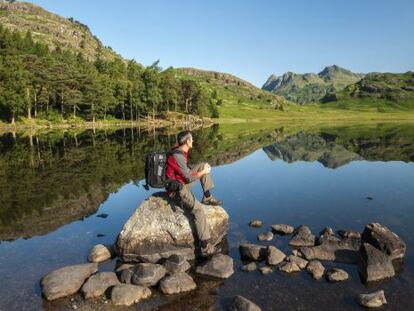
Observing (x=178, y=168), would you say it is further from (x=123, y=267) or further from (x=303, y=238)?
(x=303, y=238)

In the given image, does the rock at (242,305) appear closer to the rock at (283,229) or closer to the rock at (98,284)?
the rock at (98,284)

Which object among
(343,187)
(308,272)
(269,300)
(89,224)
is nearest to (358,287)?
(308,272)

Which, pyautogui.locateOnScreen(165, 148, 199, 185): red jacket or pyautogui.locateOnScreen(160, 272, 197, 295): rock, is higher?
pyautogui.locateOnScreen(165, 148, 199, 185): red jacket

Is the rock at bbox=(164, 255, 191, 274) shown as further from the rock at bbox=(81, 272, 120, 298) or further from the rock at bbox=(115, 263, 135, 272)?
the rock at bbox=(81, 272, 120, 298)

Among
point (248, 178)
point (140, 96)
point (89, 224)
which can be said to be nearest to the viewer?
point (89, 224)

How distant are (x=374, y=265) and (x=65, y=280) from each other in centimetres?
1258

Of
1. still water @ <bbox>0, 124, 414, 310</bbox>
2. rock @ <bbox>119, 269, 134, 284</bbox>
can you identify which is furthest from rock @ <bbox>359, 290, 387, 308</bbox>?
rock @ <bbox>119, 269, 134, 284</bbox>

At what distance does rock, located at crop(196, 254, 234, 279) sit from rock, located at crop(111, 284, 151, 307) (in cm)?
279

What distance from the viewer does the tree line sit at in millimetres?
116875

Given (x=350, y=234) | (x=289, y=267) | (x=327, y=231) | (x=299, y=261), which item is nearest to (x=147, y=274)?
(x=289, y=267)

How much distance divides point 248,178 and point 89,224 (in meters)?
19.5

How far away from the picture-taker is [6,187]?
1399 inches

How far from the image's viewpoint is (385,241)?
1842cm

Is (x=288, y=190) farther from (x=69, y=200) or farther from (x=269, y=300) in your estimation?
(x=269, y=300)
